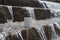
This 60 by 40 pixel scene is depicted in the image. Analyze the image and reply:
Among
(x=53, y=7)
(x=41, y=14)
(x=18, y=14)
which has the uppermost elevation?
(x=18, y=14)

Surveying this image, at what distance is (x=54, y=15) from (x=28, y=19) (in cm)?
243

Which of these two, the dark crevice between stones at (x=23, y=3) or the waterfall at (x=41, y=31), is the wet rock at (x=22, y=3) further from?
the waterfall at (x=41, y=31)

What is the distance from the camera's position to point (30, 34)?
106 inches

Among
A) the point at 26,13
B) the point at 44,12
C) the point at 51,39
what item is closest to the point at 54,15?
the point at 44,12

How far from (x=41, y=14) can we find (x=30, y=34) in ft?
6.50

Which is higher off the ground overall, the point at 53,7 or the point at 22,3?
the point at 22,3

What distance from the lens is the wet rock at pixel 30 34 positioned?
2.56 m

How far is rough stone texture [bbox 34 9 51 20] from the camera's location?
14.8ft

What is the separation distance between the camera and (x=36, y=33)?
9.57 ft

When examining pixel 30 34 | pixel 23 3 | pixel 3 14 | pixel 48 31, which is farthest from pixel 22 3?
pixel 30 34

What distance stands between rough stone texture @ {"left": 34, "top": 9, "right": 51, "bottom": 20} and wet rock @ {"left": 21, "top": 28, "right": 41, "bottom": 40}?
1.58m

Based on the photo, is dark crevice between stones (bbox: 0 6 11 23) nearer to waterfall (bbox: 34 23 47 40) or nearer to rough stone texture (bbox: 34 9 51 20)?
waterfall (bbox: 34 23 47 40)

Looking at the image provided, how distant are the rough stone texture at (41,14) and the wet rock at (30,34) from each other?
1.58 metres

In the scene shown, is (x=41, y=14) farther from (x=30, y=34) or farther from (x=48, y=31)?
(x=30, y=34)
